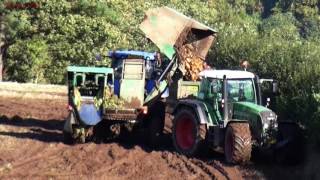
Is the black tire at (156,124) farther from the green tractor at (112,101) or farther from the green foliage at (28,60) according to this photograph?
the green foliage at (28,60)

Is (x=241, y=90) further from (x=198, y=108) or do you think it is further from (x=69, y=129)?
(x=69, y=129)

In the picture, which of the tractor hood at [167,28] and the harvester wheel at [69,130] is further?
the tractor hood at [167,28]

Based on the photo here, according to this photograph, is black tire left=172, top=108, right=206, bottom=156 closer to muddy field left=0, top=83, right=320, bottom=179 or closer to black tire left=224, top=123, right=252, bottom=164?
muddy field left=0, top=83, right=320, bottom=179

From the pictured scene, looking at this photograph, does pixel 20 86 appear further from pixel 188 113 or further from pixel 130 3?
pixel 188 113

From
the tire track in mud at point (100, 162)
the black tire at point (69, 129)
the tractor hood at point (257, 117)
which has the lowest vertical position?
the tire track in mud at point (100, 162)

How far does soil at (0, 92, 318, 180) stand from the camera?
13.3 metres

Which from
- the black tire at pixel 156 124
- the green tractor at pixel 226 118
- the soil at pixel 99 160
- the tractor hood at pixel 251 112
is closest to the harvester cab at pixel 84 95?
the soil at pixel 99 160

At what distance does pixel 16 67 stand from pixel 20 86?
273 inches

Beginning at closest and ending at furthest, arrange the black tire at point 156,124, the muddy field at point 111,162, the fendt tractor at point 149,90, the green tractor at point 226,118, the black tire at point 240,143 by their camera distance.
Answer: the muddy field at point 111,162
the black tire at point 240,143
the green tractor at point 226,118
the fendt tractor at point 149,90
the black tire at point 156,124

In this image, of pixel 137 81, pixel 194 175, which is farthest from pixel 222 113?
pixel 137 81

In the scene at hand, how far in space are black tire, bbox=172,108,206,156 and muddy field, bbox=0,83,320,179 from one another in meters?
0.33

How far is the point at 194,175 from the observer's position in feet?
43.3

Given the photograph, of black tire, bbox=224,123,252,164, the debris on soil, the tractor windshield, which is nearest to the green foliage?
the debris on soil

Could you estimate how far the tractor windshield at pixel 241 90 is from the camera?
585 inches
